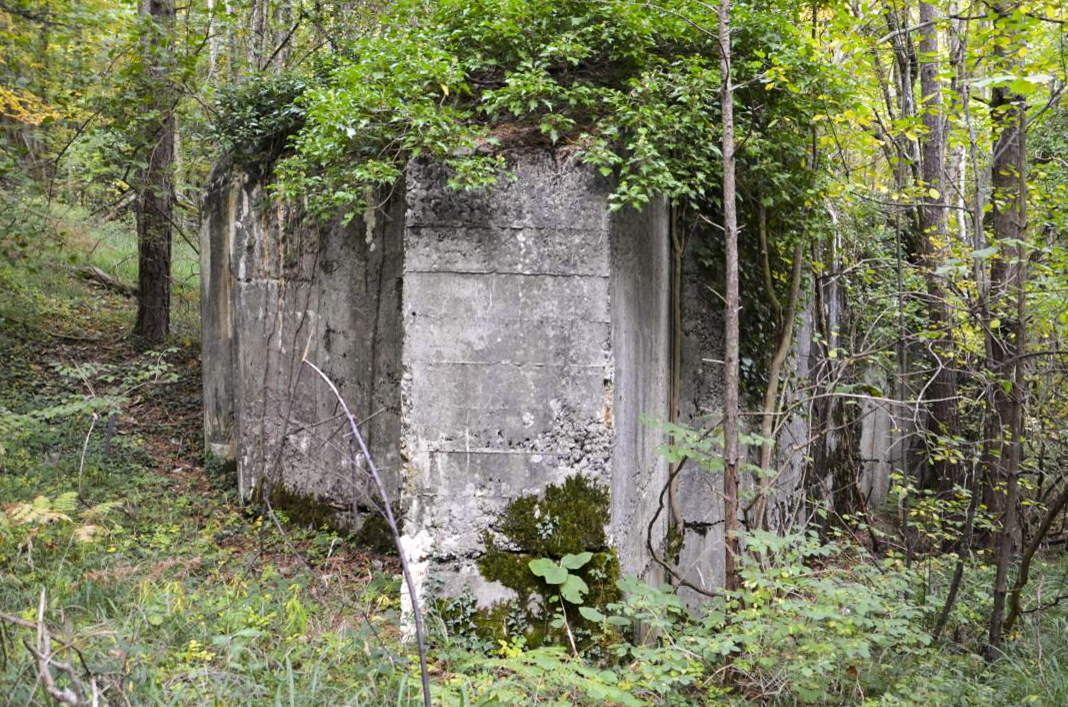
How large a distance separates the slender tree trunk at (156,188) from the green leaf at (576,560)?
6.22m

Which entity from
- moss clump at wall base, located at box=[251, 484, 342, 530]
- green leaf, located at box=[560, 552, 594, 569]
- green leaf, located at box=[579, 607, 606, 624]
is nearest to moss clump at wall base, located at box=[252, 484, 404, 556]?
moss clump at wall base, located at box=[251, 484, 342, 530]

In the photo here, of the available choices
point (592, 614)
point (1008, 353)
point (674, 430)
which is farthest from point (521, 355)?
point (1008, 353)

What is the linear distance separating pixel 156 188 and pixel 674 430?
6874mm

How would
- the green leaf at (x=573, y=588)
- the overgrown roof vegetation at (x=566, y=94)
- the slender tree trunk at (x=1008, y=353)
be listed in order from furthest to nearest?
the slender tree trunk at (x=1008, y=353)
the overgrown roof vegetation at (x=566, y=94)
the green leaf at (x=573, y=588)

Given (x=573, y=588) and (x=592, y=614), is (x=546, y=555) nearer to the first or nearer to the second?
(x=573, y=588)

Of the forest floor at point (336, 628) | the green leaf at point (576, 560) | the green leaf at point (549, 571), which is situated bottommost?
the forest floor at point (336, 628)

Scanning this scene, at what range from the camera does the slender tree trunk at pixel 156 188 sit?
8156 millimetres

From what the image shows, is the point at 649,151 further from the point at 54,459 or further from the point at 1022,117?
the point at 54,459

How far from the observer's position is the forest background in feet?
12.2

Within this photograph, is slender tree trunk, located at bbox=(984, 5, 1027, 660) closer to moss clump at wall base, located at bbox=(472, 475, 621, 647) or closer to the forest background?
the forest background

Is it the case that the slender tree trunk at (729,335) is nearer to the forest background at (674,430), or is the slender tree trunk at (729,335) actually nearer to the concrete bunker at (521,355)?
the forest background at (674,430)

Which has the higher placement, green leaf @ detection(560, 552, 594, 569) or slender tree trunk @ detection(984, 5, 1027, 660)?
slender tree trunk @ detection(984, 5, 1027, 660)

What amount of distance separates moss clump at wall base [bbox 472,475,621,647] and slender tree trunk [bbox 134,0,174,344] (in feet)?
19.4

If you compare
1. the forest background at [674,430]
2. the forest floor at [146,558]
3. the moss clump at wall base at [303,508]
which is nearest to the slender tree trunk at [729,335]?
the forest background at [674,430]
